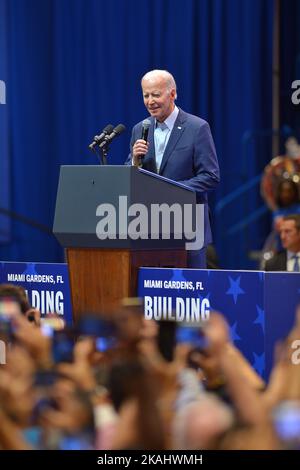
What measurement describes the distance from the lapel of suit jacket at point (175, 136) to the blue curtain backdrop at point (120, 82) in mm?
2802

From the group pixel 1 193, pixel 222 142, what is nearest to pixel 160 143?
pixel 222 142

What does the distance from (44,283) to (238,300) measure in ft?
3.20

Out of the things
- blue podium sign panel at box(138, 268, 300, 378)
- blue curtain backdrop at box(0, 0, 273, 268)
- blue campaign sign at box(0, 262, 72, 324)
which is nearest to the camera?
blue podium sign panel at box(138, 268, 300, 378)

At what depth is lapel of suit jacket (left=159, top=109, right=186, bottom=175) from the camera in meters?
4.05

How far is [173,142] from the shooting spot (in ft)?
13.3

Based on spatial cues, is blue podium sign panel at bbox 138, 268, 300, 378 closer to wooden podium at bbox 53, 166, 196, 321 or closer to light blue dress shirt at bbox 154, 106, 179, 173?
wooden podium at bbox 53, 166, 196, 321
